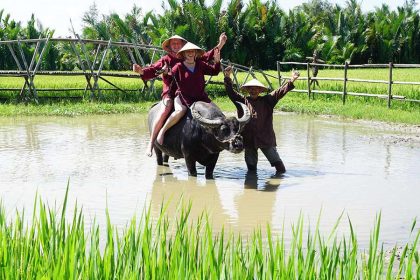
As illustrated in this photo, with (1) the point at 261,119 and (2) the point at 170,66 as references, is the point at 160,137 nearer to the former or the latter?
(2) the point at 170,66

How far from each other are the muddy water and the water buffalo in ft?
0.79

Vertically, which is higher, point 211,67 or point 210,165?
point 211,67

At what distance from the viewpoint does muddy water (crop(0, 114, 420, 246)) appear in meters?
6.68

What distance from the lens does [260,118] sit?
8.59m

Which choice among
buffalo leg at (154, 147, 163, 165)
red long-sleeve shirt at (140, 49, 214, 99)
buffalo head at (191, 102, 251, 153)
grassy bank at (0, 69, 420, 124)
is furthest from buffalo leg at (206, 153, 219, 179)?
grassy bank at (0, 69, 420, 124)

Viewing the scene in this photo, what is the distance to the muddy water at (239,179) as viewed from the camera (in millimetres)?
6676

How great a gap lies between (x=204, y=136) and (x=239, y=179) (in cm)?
62

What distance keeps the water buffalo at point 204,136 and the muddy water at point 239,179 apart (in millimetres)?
241

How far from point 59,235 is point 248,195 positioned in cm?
410

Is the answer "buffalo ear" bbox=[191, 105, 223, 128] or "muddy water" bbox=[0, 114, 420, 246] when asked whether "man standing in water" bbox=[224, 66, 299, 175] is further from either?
"buffalo ear" bbox=[191, 105, 223, 128]

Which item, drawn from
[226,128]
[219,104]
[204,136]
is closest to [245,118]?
[226,128]

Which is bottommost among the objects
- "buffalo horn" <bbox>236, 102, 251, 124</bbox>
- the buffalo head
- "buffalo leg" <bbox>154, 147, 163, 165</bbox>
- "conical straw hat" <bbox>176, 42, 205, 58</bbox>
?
"buffalo leg" <bbox>154, 147, 163, 165</bbox>

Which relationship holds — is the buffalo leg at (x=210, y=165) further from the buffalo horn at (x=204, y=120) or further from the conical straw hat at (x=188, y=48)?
the conical straw hat at (x=188, y=48)

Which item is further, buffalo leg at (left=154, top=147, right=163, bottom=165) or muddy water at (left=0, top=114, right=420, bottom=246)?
buffalo leg at (left=154, top=147, right=163, bottom=165)
